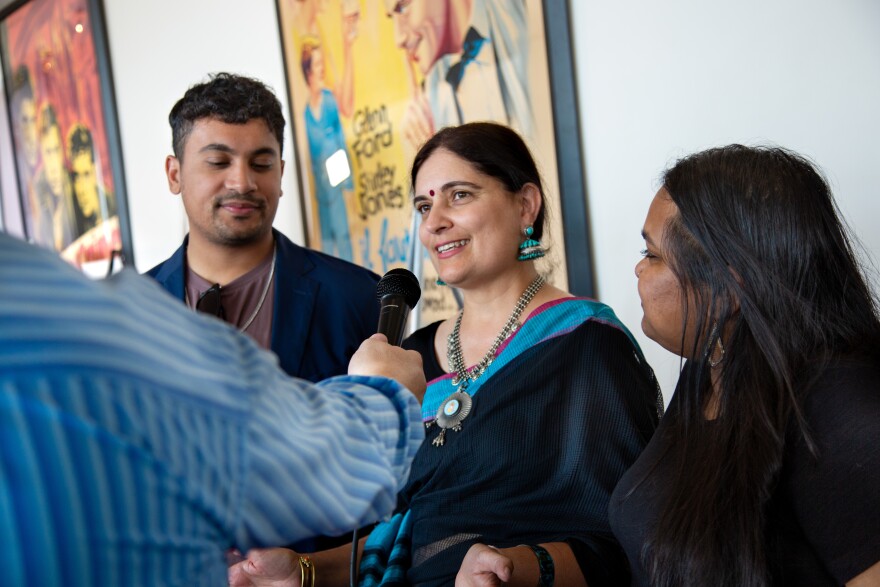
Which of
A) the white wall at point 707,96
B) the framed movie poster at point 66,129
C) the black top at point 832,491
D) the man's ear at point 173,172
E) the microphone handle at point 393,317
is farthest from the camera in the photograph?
the framed movie poster at point 66,129

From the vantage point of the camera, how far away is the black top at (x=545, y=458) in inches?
68.8

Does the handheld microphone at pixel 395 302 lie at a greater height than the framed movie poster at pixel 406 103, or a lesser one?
lesser

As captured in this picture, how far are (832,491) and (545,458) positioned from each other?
0.71 meters

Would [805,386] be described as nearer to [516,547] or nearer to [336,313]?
[516,547]

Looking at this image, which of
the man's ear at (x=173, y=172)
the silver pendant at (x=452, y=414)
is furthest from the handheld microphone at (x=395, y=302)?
the man's ear at (x=173, y=172)

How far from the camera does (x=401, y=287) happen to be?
1.68 m

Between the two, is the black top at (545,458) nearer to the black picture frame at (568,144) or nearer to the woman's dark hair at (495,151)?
the woman's dark hair at (495,151)

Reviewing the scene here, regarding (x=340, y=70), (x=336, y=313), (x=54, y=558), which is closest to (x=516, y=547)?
(x=336, y=313)

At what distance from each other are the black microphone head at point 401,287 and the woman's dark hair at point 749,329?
0.51 meters

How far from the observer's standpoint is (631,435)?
1.76 m

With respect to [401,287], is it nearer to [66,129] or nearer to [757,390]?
[757,390]

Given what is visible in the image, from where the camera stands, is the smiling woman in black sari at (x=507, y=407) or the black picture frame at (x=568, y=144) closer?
the smiling woman in black sari at (x=507, y=407)

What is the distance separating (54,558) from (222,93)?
2.02m

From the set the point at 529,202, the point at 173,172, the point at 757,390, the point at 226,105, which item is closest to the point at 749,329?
the point at 757,390
